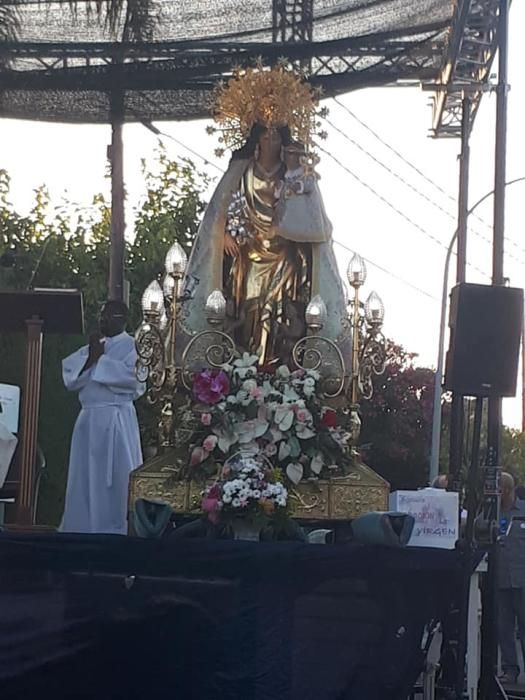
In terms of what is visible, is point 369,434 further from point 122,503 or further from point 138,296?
point 122,503

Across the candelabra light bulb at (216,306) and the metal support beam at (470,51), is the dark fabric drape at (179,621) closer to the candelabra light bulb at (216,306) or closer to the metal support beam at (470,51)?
the candelabra light bulb at (216,306)

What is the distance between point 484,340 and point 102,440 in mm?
2580

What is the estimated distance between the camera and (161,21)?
43.2 ft

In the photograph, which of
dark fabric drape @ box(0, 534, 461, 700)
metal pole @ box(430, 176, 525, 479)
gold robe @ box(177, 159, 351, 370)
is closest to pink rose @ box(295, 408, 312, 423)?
gold robe @ box(177, 159, 351, 370)

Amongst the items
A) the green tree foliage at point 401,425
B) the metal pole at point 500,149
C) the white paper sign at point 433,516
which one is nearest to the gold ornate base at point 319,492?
the white paper sign at point 433,516

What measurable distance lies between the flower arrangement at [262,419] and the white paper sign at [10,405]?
142 inches

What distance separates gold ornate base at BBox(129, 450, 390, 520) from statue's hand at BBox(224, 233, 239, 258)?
1.78 m

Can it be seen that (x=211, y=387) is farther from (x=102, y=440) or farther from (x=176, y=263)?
(x=102, y=440)

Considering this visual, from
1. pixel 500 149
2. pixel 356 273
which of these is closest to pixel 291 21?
pixel 500 149

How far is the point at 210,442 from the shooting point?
755 centimetres

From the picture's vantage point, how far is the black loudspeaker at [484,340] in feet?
27.4

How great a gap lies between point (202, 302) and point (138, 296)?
36.7 feet

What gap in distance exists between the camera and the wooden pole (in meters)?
7.61

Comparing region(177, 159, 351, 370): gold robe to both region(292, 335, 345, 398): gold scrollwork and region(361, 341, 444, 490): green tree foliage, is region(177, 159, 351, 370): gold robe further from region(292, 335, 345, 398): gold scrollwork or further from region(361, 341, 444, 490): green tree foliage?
region(361, 341, 444, 490): green tree foliage
